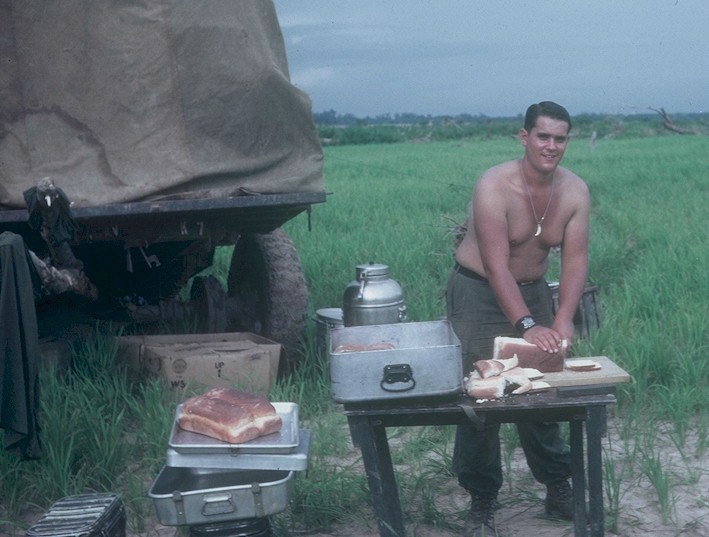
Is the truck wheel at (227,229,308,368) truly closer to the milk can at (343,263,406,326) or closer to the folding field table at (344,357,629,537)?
the milk can at (343,263,406,326)

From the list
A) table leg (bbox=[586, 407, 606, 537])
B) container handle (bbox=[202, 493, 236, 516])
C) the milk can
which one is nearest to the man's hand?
table leg (bbox=[586, 407, 606, 537])

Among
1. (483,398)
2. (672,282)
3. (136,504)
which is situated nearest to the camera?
(483,398)

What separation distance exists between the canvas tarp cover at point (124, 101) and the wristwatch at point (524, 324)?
1840 millimetres

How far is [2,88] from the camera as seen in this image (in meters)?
4.71

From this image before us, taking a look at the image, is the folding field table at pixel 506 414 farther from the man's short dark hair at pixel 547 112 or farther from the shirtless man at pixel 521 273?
the man's short dark hair at pixel 547 112

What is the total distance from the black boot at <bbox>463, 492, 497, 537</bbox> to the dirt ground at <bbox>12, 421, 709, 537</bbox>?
6 centimetres

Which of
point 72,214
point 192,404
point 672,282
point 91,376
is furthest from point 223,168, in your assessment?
point 672,282

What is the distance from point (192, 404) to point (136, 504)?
93 cm

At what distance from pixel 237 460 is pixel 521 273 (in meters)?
1.62

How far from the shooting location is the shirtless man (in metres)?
3.80

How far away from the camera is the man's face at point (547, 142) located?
3.80m

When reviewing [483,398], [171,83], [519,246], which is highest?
[171,83]

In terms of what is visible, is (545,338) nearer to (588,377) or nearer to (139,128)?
(588,377)

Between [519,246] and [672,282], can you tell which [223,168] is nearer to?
[519,246]
